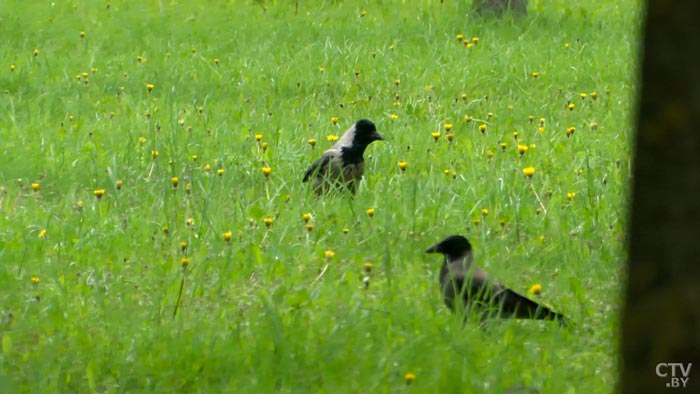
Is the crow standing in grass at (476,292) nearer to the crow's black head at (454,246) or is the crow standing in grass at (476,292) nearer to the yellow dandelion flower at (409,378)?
the crow's black head at (454,246)

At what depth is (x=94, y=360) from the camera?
4.73 m

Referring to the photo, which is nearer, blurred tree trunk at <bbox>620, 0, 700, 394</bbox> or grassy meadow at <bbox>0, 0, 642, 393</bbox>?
blurred tree trunk at <bbox>620, 0, 700, 394</bbox>

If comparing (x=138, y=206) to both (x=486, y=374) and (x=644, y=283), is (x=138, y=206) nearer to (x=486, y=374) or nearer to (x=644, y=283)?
(x=486, y=374)

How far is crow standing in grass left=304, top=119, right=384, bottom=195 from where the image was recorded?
7.36 m

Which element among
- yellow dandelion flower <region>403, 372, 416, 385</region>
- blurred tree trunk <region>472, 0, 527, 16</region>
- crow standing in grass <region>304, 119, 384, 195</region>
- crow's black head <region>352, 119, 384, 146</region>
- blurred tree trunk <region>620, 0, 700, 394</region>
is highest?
blurred tree trunk <region>620, 0, 700, 394</region>

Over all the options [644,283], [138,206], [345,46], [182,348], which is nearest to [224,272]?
[182,348]

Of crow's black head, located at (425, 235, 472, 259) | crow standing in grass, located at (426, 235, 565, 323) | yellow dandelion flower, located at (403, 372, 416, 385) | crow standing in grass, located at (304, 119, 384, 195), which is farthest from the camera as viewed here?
crow standing in grass, located at (304, 119, 384, 195)

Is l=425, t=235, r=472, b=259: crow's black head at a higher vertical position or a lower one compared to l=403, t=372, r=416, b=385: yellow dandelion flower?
higher

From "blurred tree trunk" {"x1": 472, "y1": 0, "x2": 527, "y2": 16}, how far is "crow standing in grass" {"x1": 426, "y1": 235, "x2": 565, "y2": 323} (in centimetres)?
797

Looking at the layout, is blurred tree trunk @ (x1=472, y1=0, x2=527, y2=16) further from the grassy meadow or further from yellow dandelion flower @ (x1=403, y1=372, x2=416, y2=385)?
yellow dandelion flower @ (x1=403, y1=372, x2=416, y2=385)

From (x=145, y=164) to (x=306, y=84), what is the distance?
299 centimetres

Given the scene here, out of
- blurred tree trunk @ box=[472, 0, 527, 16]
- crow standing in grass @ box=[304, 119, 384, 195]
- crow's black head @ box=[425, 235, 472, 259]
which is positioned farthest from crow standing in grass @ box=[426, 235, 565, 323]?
blurred tree trunk @ box=[472, 0, 527, 16]

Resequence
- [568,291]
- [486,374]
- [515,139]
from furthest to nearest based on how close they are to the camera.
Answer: [515,139] < [568,291] < [486,374]

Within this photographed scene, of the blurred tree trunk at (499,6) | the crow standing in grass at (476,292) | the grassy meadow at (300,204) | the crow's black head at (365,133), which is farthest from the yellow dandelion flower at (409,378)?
the blurred tree trunk at (499,6)
